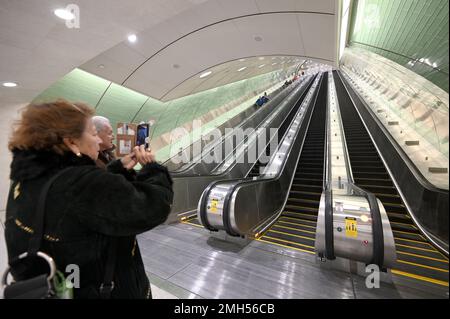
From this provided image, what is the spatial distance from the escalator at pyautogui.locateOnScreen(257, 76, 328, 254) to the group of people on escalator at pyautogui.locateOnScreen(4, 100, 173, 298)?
270 centimetres

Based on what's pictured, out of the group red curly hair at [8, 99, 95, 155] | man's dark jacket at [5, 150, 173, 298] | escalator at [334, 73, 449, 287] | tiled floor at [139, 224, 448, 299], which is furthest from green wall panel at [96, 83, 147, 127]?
escalator at [334, 73, 449, 287]

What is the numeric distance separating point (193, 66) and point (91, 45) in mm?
4420

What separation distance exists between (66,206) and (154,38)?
643 cm

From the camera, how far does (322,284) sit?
7.30 feet

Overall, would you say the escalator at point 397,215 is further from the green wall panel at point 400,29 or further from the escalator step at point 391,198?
the green wall panel at point 400,29

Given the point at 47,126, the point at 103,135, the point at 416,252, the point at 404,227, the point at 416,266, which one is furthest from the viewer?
the point at 404,227

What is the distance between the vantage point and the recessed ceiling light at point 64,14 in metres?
3.26

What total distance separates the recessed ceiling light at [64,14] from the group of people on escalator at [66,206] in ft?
11.2

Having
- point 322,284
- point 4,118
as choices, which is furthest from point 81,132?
point 4,118

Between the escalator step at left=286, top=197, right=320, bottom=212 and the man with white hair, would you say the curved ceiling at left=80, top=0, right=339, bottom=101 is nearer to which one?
the man with white hair

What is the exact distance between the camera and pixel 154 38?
600 centimetres

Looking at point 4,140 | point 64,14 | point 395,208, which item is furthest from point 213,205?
point 4,140

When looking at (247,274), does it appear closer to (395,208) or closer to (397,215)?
(397,215)
